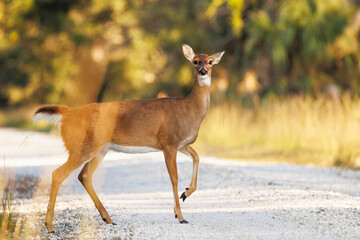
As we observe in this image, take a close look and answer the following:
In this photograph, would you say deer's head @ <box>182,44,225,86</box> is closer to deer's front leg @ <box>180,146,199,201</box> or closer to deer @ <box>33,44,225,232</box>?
deer @ <box>33,44,225,232</box>

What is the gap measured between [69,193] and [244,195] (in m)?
2.76

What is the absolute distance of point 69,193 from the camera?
28.8 feet

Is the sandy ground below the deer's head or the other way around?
below

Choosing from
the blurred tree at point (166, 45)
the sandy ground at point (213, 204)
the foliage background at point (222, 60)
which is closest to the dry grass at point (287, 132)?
the foliage background at point (222, 60)

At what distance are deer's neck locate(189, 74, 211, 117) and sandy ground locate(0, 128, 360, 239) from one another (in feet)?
3.94

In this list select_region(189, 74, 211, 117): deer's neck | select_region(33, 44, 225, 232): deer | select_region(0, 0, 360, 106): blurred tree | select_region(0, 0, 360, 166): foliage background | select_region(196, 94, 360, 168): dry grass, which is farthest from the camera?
select_region(0, 0, 360, 106): blurred tree

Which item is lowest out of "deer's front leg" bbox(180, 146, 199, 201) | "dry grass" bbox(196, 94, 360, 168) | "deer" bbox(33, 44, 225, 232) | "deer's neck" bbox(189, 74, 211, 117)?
"dry grass" bbox(196, 94, 360, 168)

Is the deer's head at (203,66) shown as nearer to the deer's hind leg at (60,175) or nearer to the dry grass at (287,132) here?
the deer's hind leg at (60,175)

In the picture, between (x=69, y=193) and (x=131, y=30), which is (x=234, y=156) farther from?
(x=131, y=30)

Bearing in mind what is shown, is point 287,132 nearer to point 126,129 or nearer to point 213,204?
point 213,204

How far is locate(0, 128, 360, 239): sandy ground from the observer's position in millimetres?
5848

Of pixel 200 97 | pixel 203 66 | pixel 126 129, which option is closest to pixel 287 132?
pixel 200 97

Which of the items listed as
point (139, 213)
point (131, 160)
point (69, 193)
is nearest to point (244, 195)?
point (139, 213)

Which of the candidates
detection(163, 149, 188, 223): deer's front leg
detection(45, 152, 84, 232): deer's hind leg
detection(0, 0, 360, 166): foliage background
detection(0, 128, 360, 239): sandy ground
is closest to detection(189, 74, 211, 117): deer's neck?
detection(163, 149, 188, 223): deer's front leg
